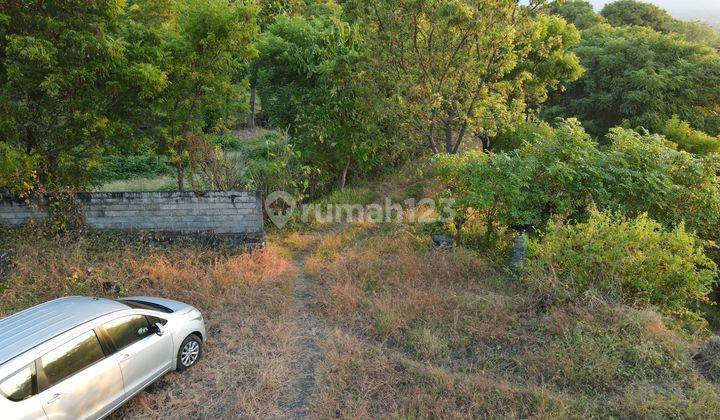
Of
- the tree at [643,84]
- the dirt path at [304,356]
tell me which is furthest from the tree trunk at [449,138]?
the tree at [643,84]

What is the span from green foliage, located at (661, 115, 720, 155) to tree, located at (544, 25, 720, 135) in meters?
1.19

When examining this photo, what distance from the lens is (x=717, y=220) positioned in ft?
23.6

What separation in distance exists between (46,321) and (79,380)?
76 cm

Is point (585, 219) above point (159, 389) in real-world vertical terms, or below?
above

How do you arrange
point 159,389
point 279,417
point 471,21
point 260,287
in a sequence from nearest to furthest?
point 279,417
point 159,389
point 260,287
point 471,21

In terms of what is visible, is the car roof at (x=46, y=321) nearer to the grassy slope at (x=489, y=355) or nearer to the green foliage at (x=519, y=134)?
the grassy slope at (x=489, y=355)

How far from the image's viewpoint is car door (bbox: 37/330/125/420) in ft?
11.9

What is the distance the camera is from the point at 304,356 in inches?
204

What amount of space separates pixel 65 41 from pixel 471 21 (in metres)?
7.50

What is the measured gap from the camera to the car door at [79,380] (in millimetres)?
3619

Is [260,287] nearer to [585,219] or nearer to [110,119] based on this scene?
[110,119]

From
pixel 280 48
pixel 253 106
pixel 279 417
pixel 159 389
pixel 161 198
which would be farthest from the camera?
pixel 253 106

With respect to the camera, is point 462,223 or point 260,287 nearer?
point 260,287

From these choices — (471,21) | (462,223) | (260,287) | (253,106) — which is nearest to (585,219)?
(462,223)
